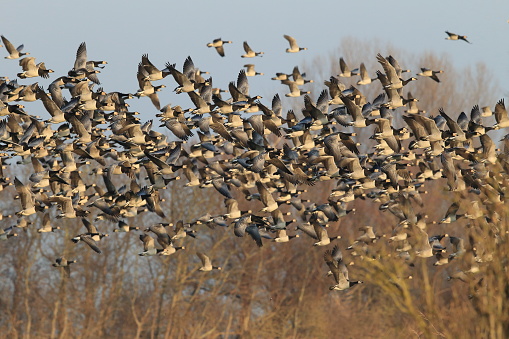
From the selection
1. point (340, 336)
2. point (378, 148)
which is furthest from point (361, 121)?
point (340, 336)

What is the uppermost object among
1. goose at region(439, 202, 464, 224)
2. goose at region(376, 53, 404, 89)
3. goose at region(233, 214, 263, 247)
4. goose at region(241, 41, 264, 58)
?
goose at region(376, 53, 404, 89)

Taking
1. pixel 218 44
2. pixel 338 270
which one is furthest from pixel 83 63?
pixel 338 270

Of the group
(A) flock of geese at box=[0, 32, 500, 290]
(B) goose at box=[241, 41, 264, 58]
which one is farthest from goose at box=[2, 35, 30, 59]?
(B) goose at box=[241, 41, 264, 58]

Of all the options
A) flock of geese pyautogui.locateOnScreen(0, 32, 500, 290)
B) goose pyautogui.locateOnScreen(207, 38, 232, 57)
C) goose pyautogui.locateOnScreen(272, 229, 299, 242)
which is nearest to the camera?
flock of geese pyautogui.locateOnScreen(0, 32, 500, 290)

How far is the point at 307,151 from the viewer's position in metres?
18.9

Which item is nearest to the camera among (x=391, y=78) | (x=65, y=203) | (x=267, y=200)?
(x=65, y=203)

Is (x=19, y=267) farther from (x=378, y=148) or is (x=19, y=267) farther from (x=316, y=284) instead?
(x=378, y=148)

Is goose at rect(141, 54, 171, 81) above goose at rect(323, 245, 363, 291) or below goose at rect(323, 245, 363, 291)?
above

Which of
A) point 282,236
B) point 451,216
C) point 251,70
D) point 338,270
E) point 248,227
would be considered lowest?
point 338,270

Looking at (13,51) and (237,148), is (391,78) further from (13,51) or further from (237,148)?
(13,51)

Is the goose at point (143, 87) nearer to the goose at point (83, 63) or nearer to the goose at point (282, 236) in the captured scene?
the goose at point (83, 63)

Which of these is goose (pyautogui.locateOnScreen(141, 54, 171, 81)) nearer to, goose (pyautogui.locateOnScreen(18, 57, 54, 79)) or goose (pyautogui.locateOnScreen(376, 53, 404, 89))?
goose (pyautogui.locateOnScreen(18, 57, 54, 79))

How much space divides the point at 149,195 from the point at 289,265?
24.1 metres

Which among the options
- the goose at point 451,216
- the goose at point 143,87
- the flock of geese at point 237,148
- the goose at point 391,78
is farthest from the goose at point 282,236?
the goose at point 143,87
